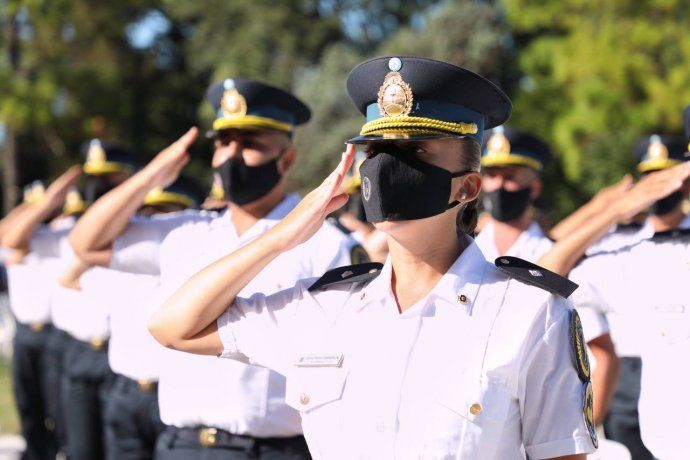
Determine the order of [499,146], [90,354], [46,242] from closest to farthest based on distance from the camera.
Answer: [499,146] < [90,354] < [46,242]

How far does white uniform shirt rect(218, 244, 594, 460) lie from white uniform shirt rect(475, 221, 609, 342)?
2.14 metres

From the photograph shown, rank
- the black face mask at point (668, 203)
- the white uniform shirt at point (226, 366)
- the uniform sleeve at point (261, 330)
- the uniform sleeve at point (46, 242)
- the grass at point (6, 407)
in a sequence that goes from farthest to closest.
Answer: the grass at point (6, 407)
the uniform sleeve at point (46, 242)
the black face mask at point (668, 203)
the white uniform shirt at point (226, 366)
the uniform sleeve at point (261, 330)

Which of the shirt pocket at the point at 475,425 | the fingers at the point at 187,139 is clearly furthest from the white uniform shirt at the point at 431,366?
the fingers at the point at 187,139

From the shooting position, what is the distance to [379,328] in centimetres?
304

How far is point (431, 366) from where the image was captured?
115 inches

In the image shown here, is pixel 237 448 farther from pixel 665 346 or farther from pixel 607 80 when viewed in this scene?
pixel 607 80

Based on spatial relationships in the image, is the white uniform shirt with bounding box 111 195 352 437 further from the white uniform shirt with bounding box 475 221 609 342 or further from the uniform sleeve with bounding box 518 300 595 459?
the uniform sleeve with bounding box 518 300 595 459

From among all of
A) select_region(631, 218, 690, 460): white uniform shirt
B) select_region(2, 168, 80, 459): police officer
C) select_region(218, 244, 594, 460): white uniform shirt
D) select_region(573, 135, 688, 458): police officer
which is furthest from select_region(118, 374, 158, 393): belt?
select_region(2, 168, 80, 459): police officer

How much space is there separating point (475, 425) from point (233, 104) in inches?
100

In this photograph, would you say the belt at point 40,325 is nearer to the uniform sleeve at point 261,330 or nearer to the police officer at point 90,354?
the police officer at point 90,354

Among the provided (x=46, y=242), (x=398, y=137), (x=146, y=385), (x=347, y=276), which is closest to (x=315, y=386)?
(x=347, y=276)

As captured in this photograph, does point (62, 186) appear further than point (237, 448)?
Yes

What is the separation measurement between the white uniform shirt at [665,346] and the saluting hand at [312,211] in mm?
1838

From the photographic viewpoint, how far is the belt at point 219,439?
175 inches
